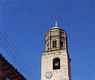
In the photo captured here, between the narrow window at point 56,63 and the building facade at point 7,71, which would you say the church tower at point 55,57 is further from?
the building facade at point 7,71

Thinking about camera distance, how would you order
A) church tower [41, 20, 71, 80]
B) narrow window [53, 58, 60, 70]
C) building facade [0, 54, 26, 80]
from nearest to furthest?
building facade [0, 54, 26, 80] < church tower [41, 20, 71, 80] < narrow window [53, 58, 60, 70]

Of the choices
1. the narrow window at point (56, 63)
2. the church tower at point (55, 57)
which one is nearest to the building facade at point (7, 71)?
the church tower at point (55, 57)

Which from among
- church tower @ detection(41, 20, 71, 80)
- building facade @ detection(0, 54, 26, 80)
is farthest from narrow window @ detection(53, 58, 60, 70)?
building facade @ detection(0, 54, 26, 80)

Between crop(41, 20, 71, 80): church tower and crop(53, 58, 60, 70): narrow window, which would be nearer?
crop(41, 20, 71, 80): church tower

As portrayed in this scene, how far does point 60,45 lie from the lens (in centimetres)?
3809

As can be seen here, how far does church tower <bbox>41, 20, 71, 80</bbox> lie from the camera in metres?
33.9

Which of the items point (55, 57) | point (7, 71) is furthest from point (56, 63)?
point (7, 71)

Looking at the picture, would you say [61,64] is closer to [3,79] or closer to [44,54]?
[44,54]

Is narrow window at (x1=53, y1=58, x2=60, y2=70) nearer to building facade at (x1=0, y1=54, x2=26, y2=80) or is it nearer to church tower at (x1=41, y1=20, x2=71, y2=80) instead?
church tower at (x1=41, y1=20, x2=71, y2=80)

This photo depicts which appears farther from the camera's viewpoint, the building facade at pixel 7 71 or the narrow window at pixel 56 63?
the narrow window at pixel 56 63

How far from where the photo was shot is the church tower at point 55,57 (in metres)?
33.9

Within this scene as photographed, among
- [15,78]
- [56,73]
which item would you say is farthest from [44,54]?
[15,78]

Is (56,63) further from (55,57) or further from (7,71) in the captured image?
(7,71)

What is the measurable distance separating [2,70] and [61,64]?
1943cm
